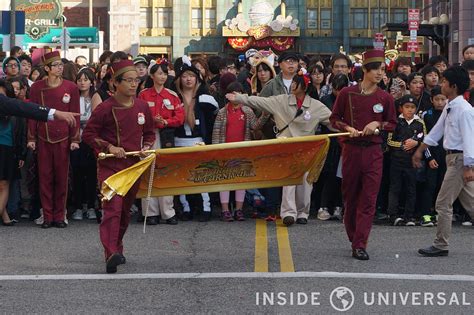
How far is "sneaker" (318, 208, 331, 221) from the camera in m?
14.0

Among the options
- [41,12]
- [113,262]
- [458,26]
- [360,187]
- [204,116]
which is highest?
[41,12]

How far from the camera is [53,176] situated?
13.4 metres

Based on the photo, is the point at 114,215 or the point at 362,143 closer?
the point at 114,215

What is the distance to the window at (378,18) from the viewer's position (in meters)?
82.8

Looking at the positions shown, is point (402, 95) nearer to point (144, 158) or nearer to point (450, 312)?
point (144, 158)

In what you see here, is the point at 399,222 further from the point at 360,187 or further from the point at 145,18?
the point at 145,18

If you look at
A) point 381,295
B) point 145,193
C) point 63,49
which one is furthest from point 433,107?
point 63,49

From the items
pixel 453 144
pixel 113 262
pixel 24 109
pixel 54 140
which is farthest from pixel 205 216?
pixel 24 109

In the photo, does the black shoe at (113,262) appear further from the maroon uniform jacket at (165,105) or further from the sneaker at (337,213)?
the sneaker at (337,213)

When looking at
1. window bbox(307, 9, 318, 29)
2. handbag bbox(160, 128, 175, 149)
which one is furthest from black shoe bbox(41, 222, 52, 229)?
window bbox(307, 9, 318, 29)

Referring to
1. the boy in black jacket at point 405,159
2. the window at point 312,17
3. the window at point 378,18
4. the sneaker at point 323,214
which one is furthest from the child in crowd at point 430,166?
the window at point 312,17

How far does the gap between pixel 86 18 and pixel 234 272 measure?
75.6 m

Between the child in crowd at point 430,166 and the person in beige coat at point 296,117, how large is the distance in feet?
4.58

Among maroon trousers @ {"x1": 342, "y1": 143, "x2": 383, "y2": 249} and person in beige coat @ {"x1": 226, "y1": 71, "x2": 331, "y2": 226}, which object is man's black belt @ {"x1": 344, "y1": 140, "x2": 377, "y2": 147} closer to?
maroon trousers @ {"x1": 342, "y1": 143, "x2": 383, "y2": 249}
